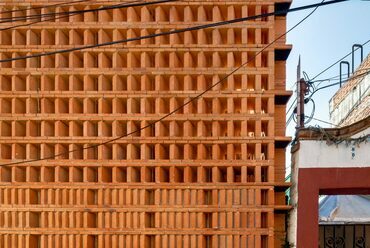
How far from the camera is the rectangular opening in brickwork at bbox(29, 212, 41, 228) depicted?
662cm

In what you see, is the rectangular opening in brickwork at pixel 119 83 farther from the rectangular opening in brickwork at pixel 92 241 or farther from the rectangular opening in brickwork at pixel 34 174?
the rectangular opening in brickwork at pixel 92 241

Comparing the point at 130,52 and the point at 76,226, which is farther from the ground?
the point at 130,52

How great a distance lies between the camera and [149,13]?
6.92m

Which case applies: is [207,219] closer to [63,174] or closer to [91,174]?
Result: [91,174]

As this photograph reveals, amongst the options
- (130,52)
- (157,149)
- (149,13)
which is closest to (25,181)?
(157,149)

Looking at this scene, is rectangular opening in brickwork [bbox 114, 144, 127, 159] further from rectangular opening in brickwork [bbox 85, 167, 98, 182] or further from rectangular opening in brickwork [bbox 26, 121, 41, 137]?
rectangular opening in brickwork [bbox 26, 121, 41, 137]

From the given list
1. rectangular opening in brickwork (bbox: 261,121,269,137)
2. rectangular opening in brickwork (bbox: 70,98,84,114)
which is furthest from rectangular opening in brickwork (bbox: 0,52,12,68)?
rectangular opening in brickwork (bbox: 261,121,269,137)

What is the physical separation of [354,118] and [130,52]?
6.57 metres

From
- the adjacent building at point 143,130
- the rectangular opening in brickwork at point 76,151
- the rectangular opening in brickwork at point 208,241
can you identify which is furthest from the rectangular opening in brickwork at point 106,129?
the rectangular opening in brickwork at point 208,241

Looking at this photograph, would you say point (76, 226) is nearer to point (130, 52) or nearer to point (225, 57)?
point (130, 52)

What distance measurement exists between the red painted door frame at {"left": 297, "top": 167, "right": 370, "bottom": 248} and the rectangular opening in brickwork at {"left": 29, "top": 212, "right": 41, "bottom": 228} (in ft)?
13.9

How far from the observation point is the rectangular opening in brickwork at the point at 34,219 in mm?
6625

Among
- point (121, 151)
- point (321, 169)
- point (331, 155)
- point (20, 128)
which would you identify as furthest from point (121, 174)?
point (331, 155)

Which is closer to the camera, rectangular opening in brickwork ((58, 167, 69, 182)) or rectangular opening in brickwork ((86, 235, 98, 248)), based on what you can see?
rectangular opening in brickwork ((86, 235, 98, 248))
